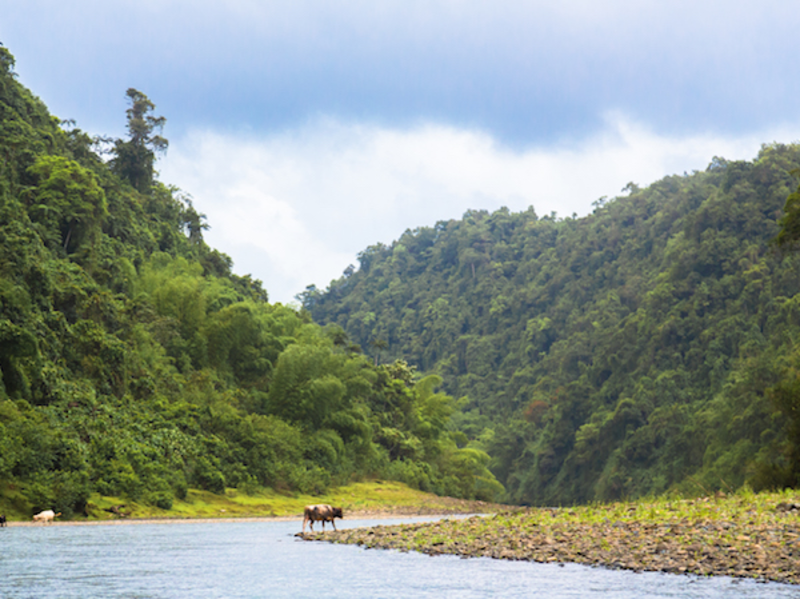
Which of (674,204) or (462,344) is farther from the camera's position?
(462,344)

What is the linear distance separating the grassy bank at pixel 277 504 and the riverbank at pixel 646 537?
381 inches

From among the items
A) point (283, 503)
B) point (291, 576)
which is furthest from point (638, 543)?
point (283, 503)

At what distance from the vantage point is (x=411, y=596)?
31.6ft

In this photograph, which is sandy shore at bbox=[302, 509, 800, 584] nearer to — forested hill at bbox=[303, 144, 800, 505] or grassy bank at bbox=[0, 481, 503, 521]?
forested hill at bbox=[303, 144, 800, 505]

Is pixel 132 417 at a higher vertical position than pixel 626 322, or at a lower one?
lower

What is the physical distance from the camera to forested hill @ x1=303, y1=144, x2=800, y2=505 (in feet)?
180

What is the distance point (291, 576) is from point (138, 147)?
51.7 m

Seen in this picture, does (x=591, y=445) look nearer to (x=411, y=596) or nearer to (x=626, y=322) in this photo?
(x=626, y=322)

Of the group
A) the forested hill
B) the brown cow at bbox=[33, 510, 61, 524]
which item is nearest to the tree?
the forested hill

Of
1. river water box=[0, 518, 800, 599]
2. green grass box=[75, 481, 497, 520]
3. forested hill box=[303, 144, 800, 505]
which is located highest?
forested hill box=[303, 144, 800, 505]

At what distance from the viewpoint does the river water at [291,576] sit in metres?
9.71

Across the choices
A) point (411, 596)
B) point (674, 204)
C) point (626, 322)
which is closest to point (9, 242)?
point (411, 596)

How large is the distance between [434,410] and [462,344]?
4839 cm

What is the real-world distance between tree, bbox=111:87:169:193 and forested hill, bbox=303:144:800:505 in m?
22.9
